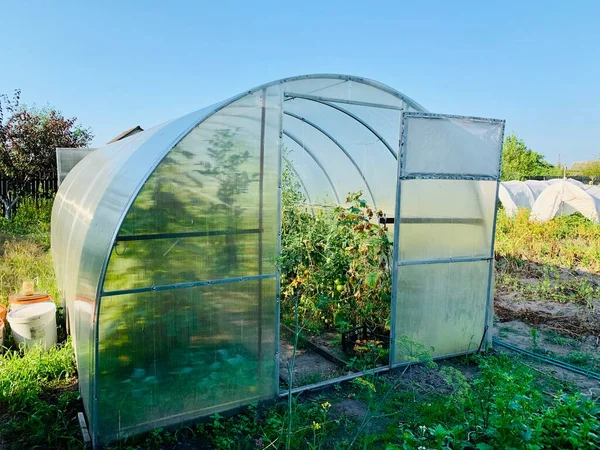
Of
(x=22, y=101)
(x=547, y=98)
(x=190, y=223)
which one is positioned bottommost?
(x=190, y=223)

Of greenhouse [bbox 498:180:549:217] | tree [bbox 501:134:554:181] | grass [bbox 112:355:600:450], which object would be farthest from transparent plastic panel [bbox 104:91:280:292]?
tree [bbox 501:134:554:181]

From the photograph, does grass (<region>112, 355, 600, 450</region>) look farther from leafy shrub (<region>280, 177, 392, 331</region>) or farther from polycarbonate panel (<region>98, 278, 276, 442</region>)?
leafy shrub (<region>280, 177, 392, 331</region>)

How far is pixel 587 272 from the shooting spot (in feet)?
26.3

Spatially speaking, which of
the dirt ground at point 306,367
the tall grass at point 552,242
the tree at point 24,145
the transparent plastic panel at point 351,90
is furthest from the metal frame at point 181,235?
the tree at point 24,145

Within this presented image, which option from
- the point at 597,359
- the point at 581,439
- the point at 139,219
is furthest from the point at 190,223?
the point at 597,359

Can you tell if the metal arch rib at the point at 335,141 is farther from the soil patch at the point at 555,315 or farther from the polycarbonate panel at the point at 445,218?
the soil patch at the point at 555,315

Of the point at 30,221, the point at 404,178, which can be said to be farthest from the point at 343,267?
the point at 30,221

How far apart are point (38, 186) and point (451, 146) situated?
40.4ft

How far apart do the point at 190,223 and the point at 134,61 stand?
8792mm

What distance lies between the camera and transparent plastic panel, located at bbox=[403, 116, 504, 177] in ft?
13.2

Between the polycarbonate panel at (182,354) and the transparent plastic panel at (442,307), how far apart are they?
1.52 metres

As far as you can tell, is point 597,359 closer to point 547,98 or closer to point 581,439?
point 581,439

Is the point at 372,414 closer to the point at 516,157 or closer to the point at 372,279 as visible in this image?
the point at 372,279

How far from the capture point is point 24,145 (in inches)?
480
